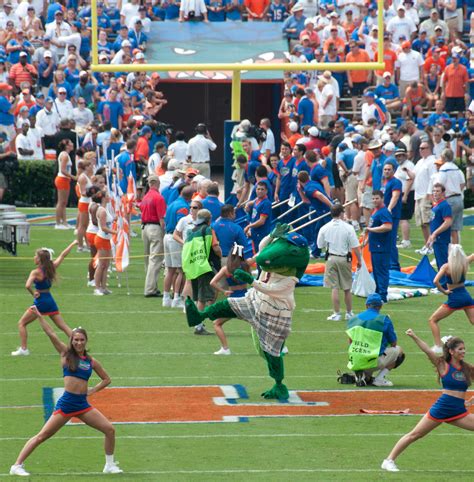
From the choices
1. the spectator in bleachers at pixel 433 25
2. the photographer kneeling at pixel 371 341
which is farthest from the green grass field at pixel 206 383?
the spectator in bleachers at pixel 433 25

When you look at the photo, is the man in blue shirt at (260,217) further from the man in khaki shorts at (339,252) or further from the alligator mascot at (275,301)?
the alligator mascot at (275,301)

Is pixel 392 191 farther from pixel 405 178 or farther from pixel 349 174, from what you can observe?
pixel 349 174

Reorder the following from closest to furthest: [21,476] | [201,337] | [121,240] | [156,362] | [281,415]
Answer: [21,476] < [281,415] < [156,362] < [201,337] < [121,240]

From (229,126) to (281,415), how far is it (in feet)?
29.3

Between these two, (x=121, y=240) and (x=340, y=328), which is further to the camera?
(x=121, y=240)

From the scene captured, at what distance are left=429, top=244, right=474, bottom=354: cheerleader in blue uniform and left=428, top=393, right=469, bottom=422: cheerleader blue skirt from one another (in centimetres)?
372

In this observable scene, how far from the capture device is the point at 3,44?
3259cm

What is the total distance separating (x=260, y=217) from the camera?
19672 mm

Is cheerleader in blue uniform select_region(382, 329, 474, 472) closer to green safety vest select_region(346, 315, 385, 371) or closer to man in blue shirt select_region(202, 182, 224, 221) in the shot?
green safety vest select_region(346, 315, 385, 371)

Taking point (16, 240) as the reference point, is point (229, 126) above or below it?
above

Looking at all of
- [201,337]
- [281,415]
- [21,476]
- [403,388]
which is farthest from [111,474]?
[201,337]

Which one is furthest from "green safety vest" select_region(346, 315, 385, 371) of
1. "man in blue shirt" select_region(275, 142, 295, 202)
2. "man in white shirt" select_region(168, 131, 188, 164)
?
"man in white shirt" select_region(168, 131, 188, 164)

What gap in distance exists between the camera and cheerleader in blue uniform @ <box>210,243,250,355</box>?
1523 centimetres

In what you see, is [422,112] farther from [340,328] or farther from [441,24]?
[340,328]
